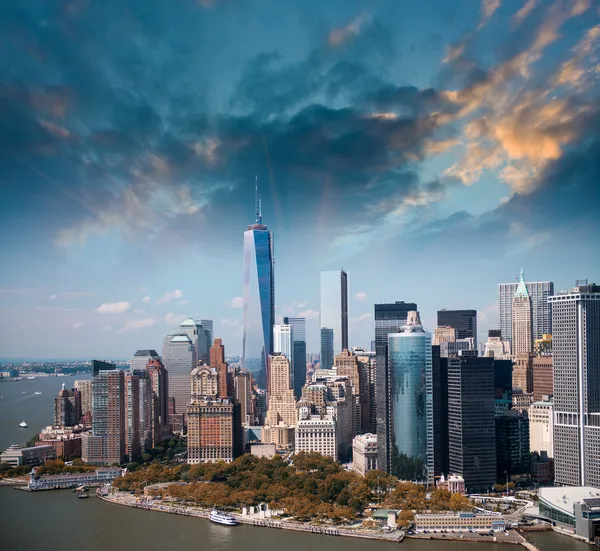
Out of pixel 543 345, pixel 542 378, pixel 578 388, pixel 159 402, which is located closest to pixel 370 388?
pixel 542 378

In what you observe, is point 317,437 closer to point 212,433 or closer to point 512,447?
point 212,433

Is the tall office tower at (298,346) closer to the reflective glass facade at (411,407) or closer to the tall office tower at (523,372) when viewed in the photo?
the tall office tower at (523,372)

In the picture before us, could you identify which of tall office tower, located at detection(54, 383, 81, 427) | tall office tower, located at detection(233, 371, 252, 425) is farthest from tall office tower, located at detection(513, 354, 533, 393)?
tall office tower, located at detection(54, 383, 81, 427)

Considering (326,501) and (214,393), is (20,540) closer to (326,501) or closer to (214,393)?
(326,501)

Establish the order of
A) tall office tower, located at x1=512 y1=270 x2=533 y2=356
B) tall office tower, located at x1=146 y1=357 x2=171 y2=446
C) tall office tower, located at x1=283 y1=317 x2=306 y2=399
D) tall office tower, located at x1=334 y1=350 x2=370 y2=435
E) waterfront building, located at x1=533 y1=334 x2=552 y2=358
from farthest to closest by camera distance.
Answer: tall office tower, located at x1=283 y1=317 x2=306 y2=399 → tall office tower, located at x1=512 y1=270 x2=533 y2=356 → waterfront building, located at x1=533 y1=334 x2=552 y2=358 → tall office tower, located at x1=334 y1=350 x2=370 y2=435 → tall office tower, located at x1=146 y1=357 x2=171 y2=446

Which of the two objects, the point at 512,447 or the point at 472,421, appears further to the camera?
the point at 512,447

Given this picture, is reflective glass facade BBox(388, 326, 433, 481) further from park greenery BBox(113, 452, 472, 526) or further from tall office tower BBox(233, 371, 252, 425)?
tall office tower BBox(233, 371, 252, 425)
